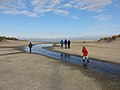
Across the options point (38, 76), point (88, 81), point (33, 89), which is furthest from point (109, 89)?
point (38, 76)

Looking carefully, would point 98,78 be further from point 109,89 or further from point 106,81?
point 109,89

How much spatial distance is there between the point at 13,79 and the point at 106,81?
20.2 feet

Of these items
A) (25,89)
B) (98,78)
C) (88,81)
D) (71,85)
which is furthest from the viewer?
(98,78)

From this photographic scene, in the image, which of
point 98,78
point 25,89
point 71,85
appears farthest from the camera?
point 98,78

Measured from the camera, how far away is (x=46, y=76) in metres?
15.0

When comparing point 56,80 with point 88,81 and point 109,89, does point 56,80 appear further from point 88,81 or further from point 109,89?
point 109,89

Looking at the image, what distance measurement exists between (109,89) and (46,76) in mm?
5006

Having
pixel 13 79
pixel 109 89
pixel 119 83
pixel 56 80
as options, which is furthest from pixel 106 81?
pixel 13 79

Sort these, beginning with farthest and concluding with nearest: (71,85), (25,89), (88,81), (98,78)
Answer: (98,78) < (88,81) < (71,85) < (25,89)

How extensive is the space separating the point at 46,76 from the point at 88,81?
3.18m

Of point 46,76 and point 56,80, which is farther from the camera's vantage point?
point 46,76

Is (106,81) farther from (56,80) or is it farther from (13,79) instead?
(13,79)

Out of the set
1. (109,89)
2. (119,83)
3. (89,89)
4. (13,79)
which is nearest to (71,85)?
(89,89)

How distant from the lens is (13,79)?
1398cm
